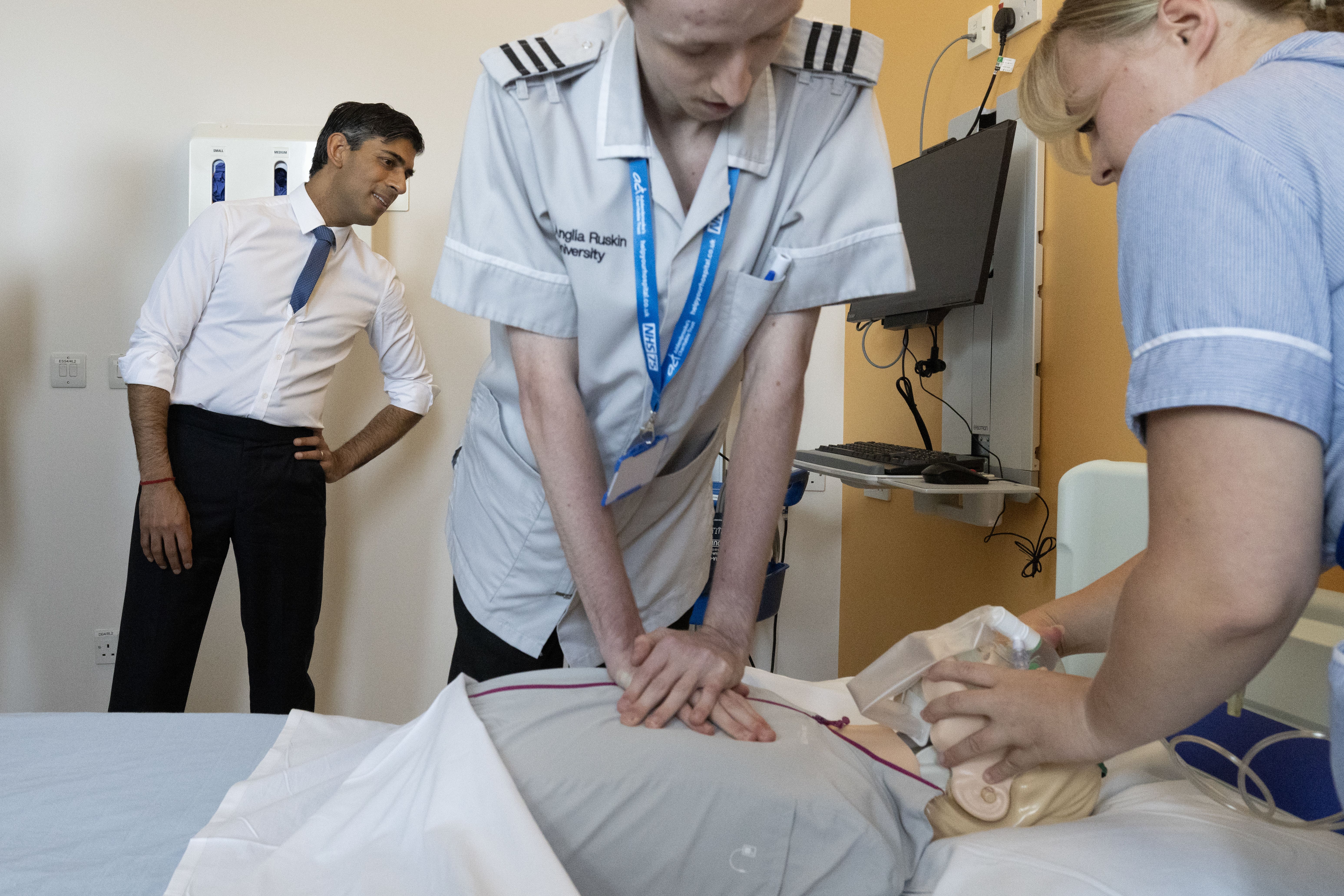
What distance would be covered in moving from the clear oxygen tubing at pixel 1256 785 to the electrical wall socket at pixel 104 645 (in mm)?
2955

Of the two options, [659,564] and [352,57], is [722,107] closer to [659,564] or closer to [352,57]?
[659,564]

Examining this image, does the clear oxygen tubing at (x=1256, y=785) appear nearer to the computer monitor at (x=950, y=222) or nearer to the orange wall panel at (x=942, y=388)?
the orange wall panel at (x=942, y=388)

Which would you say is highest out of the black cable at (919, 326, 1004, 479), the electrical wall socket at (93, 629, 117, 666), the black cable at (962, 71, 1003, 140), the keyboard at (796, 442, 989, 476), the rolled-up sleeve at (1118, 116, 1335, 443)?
the black cable at (962, 71, 1003, 140)

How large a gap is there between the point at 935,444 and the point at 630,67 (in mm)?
1717

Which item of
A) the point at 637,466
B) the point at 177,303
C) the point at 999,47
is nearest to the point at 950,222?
the point at 999,47

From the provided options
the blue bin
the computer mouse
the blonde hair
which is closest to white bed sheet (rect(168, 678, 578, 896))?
the blonde hair

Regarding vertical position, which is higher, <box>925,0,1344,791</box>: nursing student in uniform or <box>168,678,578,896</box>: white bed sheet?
<box>925,0,1344,791</box>: nursing student in uniform

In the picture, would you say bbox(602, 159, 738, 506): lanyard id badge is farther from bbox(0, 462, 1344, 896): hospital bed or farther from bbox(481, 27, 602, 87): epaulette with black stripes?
bbox(0, 462, 1344, 896): hospital bed

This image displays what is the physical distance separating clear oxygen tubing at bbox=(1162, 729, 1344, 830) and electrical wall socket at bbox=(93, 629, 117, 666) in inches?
116

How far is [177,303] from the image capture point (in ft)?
7.70

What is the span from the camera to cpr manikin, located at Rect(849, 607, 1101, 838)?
1000mm

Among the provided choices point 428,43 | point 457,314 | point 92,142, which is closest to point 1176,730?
point 457,314

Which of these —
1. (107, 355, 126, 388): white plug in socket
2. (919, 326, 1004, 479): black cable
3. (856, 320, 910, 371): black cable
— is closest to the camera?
(919, 326, 1004, 479): black cable

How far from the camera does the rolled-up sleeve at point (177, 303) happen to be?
2.29 meters
